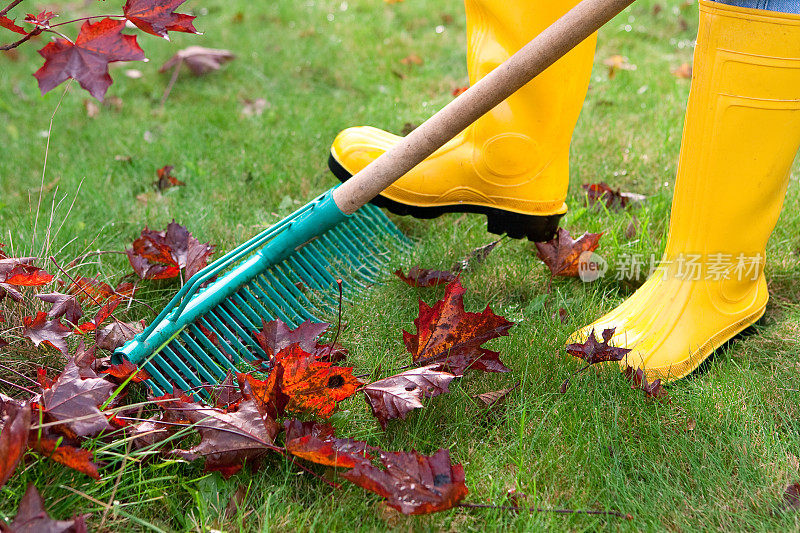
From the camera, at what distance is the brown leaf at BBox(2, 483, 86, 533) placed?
96cm

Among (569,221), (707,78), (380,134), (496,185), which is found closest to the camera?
(707,78)

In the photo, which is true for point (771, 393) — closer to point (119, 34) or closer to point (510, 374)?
point (510, 374)

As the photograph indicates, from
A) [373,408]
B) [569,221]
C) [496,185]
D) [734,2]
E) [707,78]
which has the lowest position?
[569,221]

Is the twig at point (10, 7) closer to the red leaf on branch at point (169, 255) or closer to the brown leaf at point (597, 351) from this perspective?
the red leaf on branch at point (169, 255)

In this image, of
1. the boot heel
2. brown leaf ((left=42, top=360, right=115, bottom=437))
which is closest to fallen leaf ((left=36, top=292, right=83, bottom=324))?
Result: brown leaf ((left=42, top=360, right=115, bottom=437))

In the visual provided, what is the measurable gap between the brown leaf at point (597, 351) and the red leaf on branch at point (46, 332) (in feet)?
3.53

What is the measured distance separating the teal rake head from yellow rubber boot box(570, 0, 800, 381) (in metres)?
0.64

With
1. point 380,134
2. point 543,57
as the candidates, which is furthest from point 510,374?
point 380,134

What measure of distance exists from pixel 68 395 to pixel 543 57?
3.62ft

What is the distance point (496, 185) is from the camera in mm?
1754

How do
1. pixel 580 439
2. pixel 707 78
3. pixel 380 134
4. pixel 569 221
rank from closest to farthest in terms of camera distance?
pixel 580 439
pixel 707 78
pixel 380 134
pixel 569 221

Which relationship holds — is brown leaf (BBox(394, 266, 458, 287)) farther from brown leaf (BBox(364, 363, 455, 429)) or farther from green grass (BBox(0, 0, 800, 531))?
brown leaf (BBox(364, 363, 455, 429))

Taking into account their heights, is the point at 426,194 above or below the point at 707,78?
below

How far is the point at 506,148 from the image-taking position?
5.56 feet
